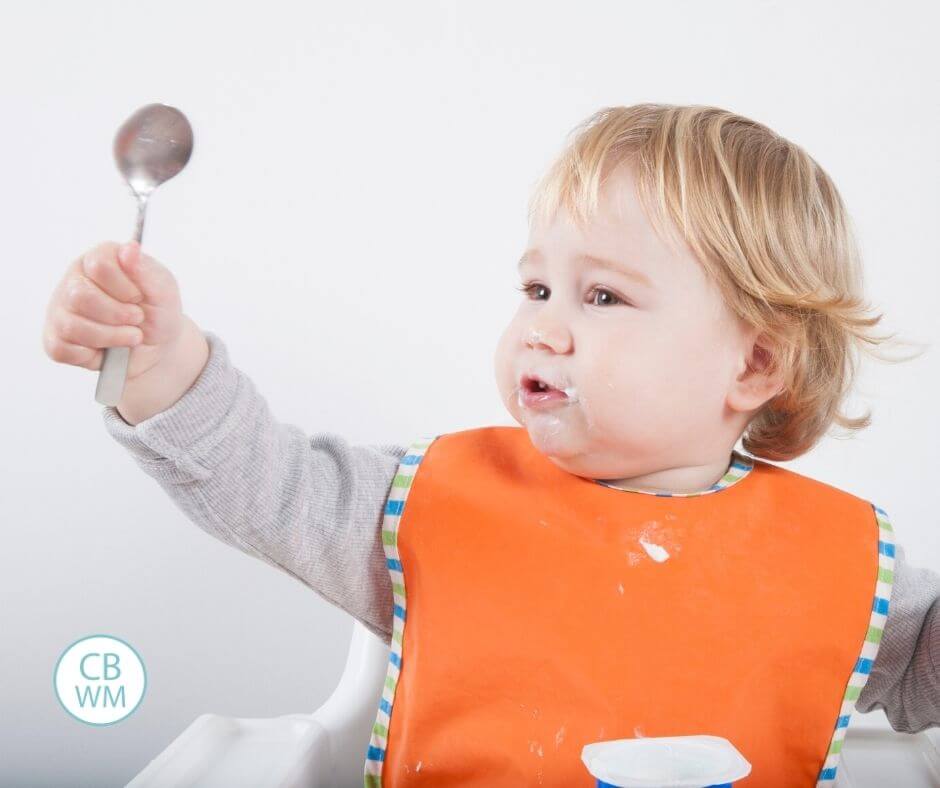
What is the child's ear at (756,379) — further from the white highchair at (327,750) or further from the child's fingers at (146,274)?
the child's fingers at (146,274)

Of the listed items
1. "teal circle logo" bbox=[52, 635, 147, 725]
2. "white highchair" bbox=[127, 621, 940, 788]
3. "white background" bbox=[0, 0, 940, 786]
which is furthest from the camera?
"white background" bbox=[0, 0, 940, 786]

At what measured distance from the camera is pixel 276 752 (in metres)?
0.86

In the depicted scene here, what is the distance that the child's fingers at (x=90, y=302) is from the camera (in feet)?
2.04

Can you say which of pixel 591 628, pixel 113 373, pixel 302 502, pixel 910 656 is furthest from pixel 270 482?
pixel 910 656

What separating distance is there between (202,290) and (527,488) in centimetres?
65

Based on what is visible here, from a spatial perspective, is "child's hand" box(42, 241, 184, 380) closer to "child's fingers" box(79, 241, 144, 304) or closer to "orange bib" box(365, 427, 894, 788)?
"child's fingers" box(79, 241, 144, 304)

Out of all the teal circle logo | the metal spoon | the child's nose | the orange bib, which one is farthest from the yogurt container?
the teal circle logo

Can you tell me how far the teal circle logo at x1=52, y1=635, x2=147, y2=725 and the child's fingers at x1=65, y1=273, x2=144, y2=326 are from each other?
695 millimetres

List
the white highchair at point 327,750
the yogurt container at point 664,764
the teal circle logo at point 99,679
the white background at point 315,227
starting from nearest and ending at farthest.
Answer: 1. the yogurt container at point 664,764
2. the white highchair at point 327,750
3. the teal circle logo at point 99,679
4. the white background at point 315,227

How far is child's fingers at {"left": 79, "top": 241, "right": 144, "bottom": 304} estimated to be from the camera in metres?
0.62

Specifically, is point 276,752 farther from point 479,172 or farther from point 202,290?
point 479,172

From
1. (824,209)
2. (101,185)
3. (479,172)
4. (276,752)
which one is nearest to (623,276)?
(824,209)

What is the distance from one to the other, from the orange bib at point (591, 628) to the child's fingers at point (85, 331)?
27cm

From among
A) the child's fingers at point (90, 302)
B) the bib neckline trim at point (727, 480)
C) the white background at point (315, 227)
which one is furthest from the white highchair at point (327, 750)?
the white background at point (315, 227)
